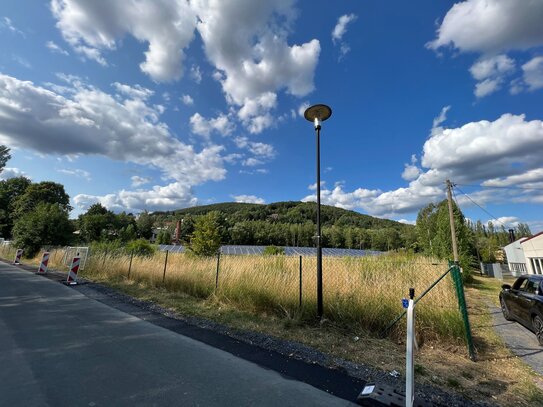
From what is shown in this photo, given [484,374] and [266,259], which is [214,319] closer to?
[266,259]

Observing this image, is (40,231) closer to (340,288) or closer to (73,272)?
(73,272)

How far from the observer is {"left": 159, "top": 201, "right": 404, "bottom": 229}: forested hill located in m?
110

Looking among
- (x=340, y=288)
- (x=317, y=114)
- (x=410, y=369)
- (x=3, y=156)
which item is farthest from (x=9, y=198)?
(x=410, y=369)

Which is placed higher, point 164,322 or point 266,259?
point 266,259

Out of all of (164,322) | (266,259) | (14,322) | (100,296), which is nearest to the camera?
(14,322)

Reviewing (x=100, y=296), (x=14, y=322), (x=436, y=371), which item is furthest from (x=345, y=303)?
(x=100, y=296)

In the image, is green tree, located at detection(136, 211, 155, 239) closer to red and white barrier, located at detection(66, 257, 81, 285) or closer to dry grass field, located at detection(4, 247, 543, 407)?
red and white barrier, located at detection(66, 257, 81, 285)

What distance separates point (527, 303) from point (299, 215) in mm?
114868

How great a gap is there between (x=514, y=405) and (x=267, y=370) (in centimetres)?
304

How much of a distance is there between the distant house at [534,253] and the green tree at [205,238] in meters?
31.5

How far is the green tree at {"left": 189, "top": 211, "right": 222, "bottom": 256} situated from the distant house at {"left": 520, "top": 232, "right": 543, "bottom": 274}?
31.5 metres

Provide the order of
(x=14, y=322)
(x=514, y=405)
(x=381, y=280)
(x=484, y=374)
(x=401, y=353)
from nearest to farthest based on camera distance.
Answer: (x=514, y=405) → (x=484, y=374) → (x=401, y=353) → (x=14, y=322) → (x=381, y=280)

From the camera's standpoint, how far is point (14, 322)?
5699 mm

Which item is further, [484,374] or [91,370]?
[484,374]
